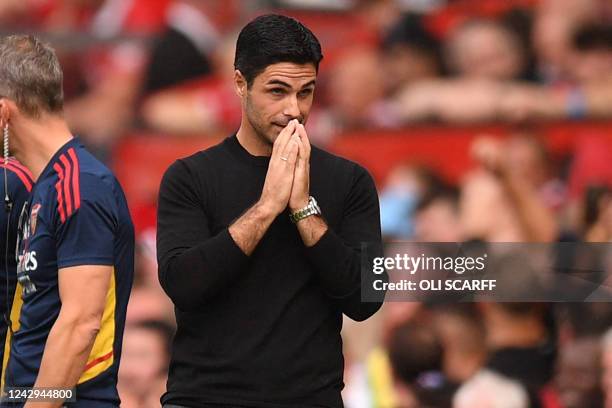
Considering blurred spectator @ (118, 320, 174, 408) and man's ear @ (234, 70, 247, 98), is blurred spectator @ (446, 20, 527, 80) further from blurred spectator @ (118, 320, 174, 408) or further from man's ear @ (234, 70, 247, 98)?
man's ear @ (234, 70, 247, 98)

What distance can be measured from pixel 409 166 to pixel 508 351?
1.04 meters

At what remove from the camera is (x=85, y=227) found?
3.25 m

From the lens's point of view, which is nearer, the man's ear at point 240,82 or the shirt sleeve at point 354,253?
the shirt sleeve at point 354,253

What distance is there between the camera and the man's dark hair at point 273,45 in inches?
129

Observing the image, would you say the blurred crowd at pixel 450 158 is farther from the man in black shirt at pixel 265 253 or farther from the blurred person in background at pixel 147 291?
the man in black shirt at pixel 265 253

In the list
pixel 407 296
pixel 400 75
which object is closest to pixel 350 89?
pixel 400 75

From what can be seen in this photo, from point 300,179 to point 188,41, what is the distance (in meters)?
3.64

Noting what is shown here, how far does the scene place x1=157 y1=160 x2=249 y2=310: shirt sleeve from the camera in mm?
3166

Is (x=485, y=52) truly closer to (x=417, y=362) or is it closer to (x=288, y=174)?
(x=417, y=362)

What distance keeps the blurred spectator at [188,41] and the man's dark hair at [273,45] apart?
3.33 metres

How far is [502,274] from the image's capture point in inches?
222

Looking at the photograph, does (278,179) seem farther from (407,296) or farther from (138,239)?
(138,239)

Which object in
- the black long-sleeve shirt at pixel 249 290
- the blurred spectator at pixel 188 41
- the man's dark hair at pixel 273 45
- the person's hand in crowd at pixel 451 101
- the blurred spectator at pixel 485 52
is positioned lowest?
the black long-sleeve shirt at pixel 249 290

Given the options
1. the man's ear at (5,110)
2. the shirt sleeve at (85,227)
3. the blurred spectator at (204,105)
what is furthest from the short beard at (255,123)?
the blurred spectator at (204,105)
